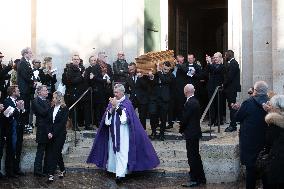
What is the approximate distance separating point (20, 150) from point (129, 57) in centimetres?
548

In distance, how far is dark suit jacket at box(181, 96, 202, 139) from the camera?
10320mm

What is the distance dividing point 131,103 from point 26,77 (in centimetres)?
301

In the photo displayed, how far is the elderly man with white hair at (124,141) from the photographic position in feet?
36.2

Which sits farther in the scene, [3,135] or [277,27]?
[277,27]

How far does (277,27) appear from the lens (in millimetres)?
14117

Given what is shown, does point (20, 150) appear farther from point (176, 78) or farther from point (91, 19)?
point (91, 19)

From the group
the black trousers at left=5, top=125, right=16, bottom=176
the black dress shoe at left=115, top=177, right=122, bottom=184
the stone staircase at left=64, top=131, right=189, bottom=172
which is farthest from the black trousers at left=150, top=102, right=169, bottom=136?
Answer: the black trousers at left=5, top=125, right=16, bottom=176

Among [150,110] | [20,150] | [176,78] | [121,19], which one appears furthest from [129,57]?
[20,150]

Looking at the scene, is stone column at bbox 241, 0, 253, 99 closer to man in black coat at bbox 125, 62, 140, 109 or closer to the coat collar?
man in black coat at bbox 125, 62, 140, 109

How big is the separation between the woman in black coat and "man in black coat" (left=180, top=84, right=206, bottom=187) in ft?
8.23

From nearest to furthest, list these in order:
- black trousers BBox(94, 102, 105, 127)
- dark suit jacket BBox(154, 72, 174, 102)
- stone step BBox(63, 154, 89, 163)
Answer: stone step BBox(63, 154, 89, 163) < dark suit jacket BBox(154, 72, 174, 102) < black trousers BBox(94, 102, 105, 127)

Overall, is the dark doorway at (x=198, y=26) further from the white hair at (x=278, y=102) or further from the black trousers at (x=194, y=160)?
the white hair at (x=278, y=102)

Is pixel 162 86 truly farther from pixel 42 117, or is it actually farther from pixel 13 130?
pixel 13 130

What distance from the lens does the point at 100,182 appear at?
36.1ft
